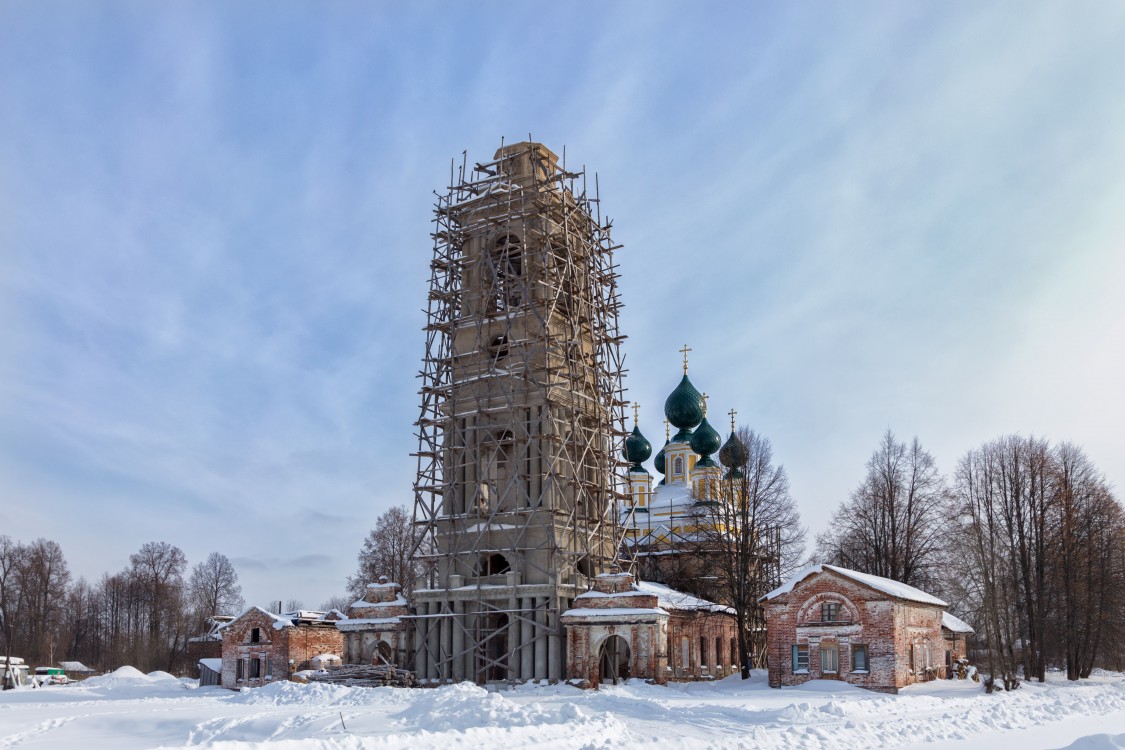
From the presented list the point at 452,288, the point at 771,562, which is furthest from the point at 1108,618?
the point at 452,288

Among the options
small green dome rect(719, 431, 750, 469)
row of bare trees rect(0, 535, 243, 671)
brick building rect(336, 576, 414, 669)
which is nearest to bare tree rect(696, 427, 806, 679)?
small green dome rect(719, 431, 750, 469)

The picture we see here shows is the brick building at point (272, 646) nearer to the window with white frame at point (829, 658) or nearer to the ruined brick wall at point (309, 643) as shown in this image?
the ruined brick wall at point (309, 643)

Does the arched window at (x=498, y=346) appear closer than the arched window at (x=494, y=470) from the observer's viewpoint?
No

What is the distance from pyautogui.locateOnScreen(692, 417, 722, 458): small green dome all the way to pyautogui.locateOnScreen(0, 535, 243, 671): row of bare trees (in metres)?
33.5

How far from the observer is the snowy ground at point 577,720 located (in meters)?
16.4

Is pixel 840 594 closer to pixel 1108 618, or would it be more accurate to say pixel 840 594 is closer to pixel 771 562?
pixel 771 562

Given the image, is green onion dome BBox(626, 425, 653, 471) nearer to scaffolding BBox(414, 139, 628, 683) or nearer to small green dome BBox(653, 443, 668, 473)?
small green dome BBox(653, 443, 668, 473)

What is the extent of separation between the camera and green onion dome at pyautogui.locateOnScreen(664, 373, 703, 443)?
55969 millimetres

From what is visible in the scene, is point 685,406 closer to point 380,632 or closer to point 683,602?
point 683,602

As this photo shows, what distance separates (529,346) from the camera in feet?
117

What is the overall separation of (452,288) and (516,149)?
5.89m

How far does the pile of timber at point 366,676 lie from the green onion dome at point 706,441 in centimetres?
2722

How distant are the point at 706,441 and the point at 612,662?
24.9m

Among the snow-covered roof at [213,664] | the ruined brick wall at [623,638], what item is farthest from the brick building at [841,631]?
the snow-covered roof at [213,664]
